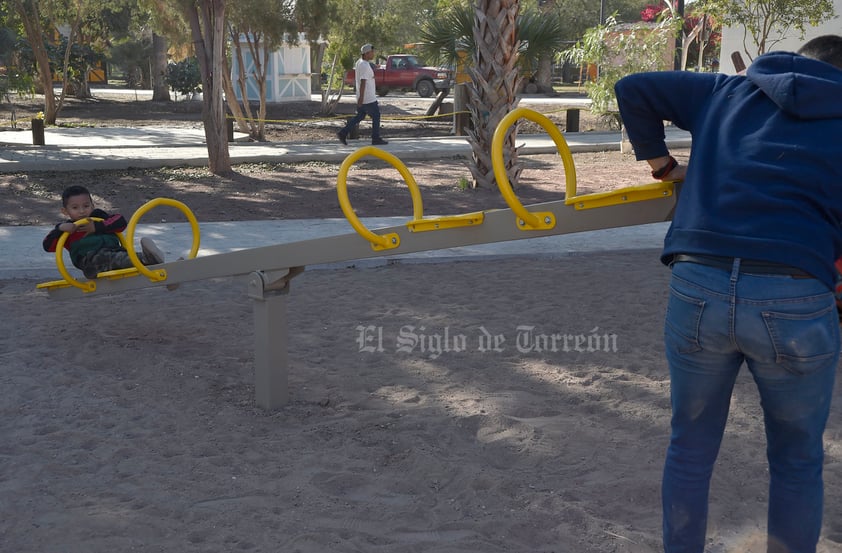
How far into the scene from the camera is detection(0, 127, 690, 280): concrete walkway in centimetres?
727

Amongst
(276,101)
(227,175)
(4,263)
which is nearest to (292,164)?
(227,175)

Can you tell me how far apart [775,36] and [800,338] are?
17.1 m

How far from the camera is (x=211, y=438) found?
3812 millimetres

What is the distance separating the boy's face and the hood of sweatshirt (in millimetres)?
4221

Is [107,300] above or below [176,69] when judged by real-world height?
below

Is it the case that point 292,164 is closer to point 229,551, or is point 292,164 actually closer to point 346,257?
point 346,257

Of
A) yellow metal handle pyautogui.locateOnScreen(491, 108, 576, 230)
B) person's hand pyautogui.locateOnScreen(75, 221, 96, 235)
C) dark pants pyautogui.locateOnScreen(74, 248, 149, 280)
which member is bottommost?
dark pants pyautogui.locateOnScreen(74, 248, 149, 280)

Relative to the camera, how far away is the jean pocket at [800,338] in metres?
2.14

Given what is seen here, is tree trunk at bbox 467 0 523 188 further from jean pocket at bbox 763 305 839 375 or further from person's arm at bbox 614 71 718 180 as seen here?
jean pocket at bbox 763 305 839 375

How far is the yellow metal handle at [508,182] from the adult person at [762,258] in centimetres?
59

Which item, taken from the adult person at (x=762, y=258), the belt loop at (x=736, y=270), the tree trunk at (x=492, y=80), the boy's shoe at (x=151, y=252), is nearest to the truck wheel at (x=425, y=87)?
the tree trunk at (x=492, y=80)

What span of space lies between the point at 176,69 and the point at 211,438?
28.6m

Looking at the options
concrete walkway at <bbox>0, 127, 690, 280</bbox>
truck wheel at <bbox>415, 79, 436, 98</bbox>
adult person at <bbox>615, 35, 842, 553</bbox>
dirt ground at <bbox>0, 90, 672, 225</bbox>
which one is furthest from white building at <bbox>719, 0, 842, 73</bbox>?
truck wheel at <bbox>415, 79, 436, 98</bbox>

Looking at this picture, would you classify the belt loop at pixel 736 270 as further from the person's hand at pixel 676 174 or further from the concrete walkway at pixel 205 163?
the concrete walkway at pixel 205 163
